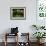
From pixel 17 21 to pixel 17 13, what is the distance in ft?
1.20

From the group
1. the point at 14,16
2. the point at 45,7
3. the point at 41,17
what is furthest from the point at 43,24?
the point at 14,16

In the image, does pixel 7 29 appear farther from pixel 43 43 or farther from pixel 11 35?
pixel 43 43

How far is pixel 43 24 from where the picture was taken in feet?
24.2

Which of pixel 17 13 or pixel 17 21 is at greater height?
pixel 17 13

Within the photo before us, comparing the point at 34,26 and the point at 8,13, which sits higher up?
the point at 8,13

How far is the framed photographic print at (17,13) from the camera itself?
23.9 feet

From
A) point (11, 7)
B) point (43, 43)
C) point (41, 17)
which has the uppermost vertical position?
point (11, 7)

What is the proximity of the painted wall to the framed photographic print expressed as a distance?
14 centimetres

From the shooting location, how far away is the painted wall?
728 cm

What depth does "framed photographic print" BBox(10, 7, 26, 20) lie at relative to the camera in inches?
287

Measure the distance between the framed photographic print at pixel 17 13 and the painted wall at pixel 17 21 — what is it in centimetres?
14

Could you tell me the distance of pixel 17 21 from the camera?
24.1 feet

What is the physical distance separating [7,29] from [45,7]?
2.02 metres

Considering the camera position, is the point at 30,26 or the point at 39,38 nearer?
the point at 39,38
